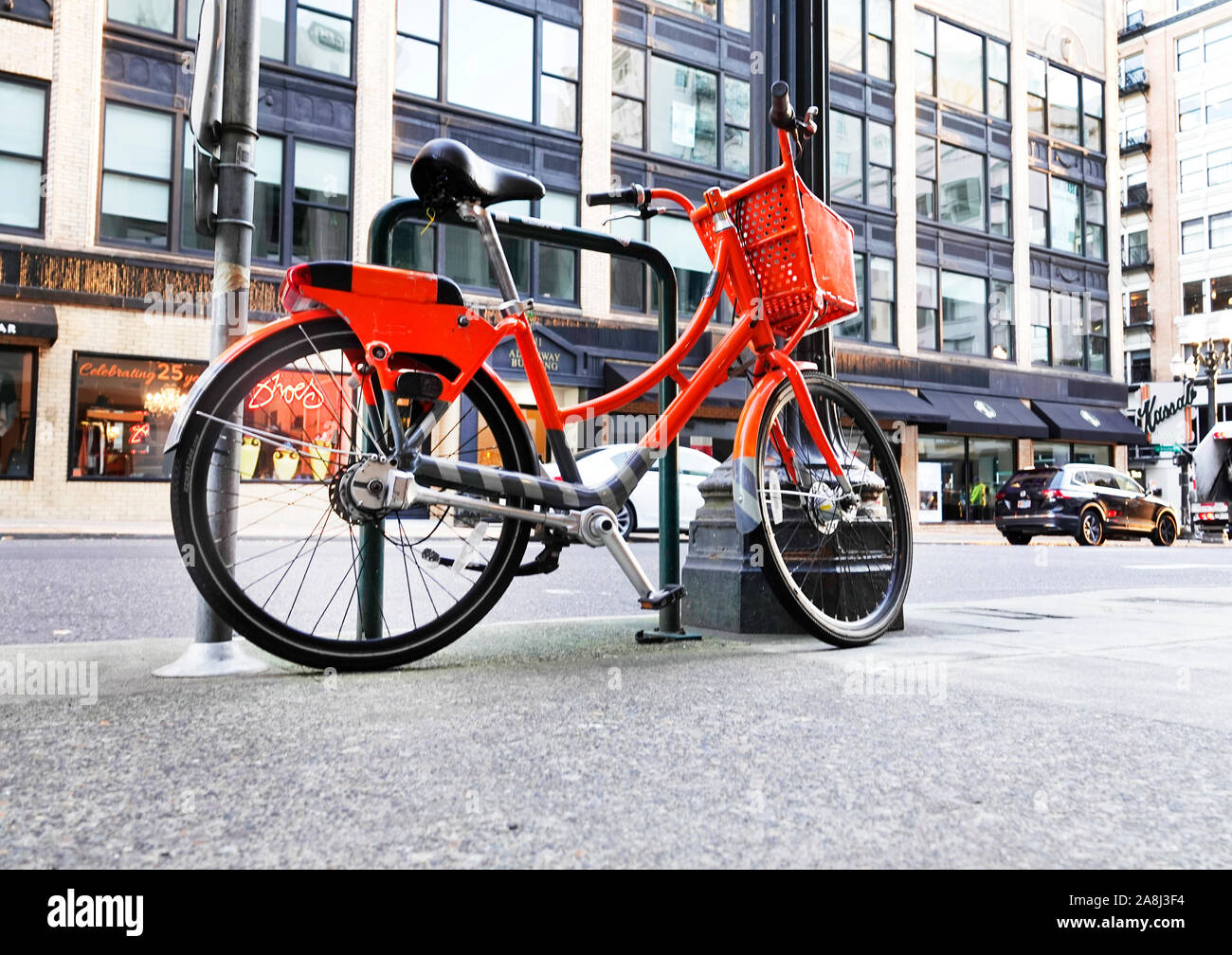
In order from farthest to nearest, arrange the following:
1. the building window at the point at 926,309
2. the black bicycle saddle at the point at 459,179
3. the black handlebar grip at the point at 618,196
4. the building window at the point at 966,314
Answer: the building window at the point at 966,314, the building window at the point at 926,309, the black handlebar grip at the point at 618,196, the black bicycle saddle at the point at 459,179

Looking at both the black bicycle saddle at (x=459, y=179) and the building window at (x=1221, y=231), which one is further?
the building window at (x=1221, y=231)

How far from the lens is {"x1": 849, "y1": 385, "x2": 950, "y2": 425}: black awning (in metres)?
25.1

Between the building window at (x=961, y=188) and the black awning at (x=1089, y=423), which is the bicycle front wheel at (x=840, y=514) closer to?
the building window at (x=961, y=188)

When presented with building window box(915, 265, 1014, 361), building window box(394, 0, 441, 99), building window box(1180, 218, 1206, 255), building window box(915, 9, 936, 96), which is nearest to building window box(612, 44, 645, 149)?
building window box(394, 0, 441, 99)

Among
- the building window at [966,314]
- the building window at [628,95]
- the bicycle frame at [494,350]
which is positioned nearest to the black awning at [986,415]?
the building window at [966,314]

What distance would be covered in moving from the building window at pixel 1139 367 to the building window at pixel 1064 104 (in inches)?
652

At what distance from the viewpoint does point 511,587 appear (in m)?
7.10

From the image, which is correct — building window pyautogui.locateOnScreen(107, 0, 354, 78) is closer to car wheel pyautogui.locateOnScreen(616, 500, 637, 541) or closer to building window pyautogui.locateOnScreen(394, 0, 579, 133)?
building window pyautogui.locateOnScreen(394, 0, 579, 133)

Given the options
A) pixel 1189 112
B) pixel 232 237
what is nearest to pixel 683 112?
pixel 232 237

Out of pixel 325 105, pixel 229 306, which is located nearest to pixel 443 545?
pixel 229 306

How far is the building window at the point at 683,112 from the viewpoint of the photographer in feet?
74.9

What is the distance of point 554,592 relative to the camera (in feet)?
22.2

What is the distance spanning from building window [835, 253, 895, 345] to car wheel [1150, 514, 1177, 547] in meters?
9.06
